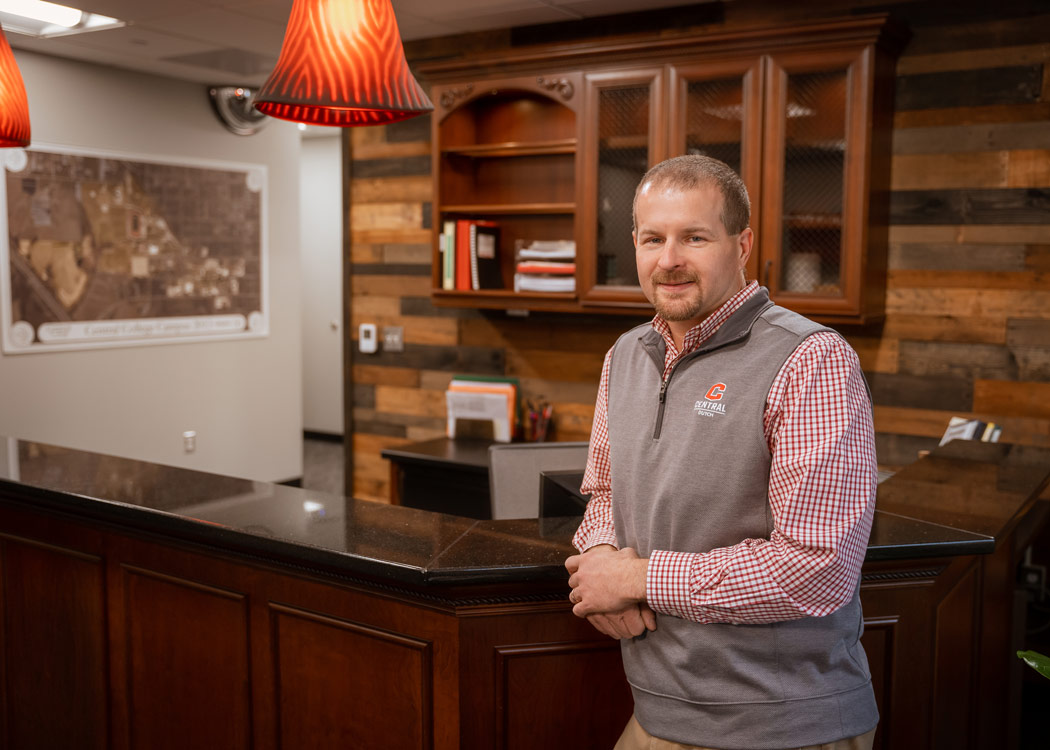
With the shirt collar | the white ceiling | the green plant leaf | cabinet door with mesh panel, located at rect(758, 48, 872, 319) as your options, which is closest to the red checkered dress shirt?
the shirt collar

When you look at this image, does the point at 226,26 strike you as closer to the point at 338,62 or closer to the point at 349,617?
the point at 338,62

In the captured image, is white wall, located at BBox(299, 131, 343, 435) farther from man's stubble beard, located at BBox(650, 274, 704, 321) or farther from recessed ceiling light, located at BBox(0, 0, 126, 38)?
man's stubble beard, located at BBox(650, 274, 704, 321)

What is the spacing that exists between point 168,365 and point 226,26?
2.26m

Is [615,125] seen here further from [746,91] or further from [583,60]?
[746,91]

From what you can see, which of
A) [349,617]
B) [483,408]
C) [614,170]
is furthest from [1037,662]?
[483,408]

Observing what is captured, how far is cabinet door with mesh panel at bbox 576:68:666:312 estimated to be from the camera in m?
3.54

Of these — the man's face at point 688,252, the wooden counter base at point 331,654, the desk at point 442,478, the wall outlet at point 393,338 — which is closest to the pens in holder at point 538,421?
the desk at point 442,478

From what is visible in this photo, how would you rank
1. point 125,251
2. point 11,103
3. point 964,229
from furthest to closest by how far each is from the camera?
1. point 125,251
2. point 964,229
3. point 11,103

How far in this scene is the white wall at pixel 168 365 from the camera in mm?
4965

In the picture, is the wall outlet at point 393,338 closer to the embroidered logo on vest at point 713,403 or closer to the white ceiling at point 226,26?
the white ceiling at point 226,26

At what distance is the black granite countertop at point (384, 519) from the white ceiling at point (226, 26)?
2.09 metres

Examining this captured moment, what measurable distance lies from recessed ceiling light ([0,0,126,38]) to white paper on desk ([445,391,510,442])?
2.20 m

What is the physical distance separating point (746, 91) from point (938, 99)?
68cm

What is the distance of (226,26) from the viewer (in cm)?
412
